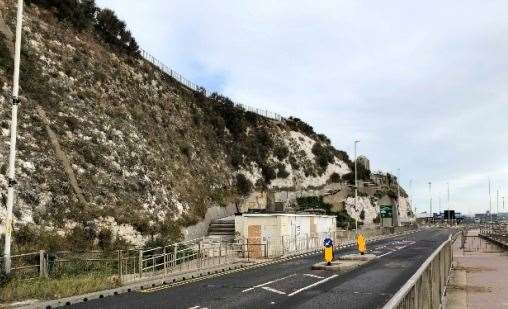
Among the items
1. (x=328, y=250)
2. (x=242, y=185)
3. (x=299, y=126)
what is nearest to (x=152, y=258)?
(x=328, y=250)

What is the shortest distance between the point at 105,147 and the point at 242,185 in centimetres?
2561

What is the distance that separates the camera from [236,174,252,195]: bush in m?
61.0

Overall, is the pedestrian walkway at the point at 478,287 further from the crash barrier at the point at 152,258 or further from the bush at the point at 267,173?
the bush at the point at 267,173

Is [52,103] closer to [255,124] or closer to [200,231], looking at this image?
[200,231]

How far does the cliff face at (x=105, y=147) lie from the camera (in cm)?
2938

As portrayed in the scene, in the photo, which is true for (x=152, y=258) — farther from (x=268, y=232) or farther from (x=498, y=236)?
(x=498, y=236)

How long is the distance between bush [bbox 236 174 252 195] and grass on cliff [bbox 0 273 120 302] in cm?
4200

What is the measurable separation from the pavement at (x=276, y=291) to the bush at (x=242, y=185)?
35822 mm

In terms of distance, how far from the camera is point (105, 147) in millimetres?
38062

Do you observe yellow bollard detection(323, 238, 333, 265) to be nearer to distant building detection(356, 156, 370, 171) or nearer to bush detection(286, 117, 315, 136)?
bush detection(286, 117, 315, 136)

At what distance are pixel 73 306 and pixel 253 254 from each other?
20886 millimetres

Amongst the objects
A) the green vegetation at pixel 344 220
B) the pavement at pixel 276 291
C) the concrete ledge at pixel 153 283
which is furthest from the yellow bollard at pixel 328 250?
the green vegetation at pixel 344 220

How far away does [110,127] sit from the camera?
40.6m

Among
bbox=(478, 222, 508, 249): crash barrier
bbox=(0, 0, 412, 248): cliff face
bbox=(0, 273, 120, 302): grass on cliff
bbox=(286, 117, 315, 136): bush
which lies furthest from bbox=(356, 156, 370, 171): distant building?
bbox=(0, 273, 120, 302): grass on cliff
